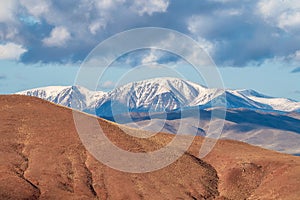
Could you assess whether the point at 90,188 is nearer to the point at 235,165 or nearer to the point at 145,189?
the point at 145,189

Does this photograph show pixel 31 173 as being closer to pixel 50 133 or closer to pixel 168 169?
pixel 50 133

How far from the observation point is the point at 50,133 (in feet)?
643

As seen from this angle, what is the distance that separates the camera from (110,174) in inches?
7013

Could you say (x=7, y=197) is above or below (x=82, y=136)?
below

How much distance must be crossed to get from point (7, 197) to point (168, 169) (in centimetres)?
5735

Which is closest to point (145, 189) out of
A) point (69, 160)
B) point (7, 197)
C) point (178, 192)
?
point (178, 192)

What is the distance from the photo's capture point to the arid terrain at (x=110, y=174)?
165m

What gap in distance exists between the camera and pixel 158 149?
198 metres

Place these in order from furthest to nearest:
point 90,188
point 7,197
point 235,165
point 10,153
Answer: point 235,165 → point 10,153 → point 90,188 → point 7,197

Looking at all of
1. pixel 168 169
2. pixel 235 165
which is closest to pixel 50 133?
pixel 168 169

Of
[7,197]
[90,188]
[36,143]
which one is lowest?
[7,197]

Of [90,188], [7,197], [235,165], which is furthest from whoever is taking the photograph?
[235,165]

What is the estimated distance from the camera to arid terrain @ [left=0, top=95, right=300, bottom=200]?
6481 inches

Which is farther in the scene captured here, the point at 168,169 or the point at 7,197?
the point at 168,169
